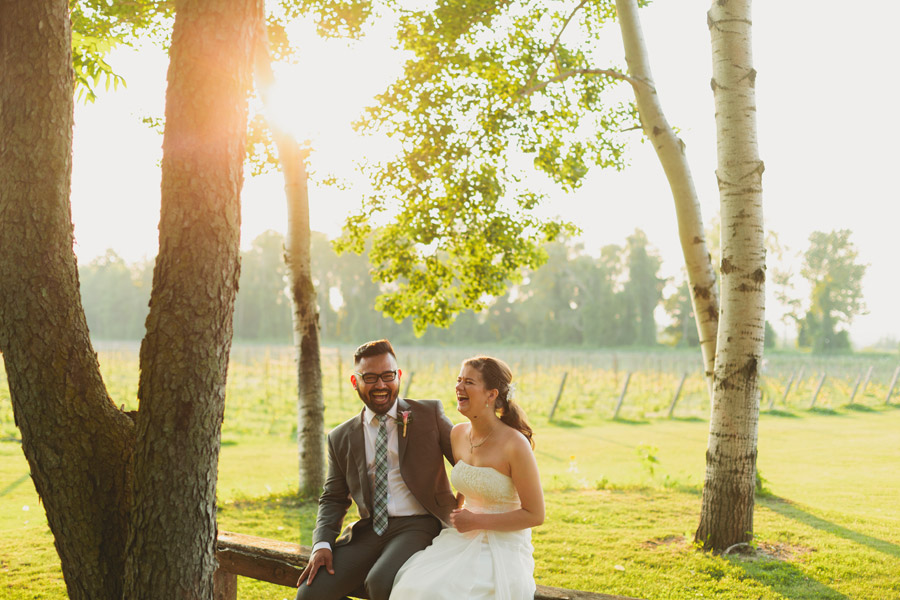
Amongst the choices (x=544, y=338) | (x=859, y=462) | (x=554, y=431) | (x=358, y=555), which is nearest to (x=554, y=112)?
(x=358, y=555)

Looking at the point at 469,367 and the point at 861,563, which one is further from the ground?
the point at 469,367

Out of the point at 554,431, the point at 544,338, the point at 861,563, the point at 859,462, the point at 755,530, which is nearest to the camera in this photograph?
the point at 861,563

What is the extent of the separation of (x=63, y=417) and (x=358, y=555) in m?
1.61

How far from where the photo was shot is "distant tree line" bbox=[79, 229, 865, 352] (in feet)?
244

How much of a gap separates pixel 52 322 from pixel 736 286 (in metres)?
4.98

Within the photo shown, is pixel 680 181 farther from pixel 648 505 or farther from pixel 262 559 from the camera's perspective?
pixel 262 559

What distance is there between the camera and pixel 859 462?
13.0 m

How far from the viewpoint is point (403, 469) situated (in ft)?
13.1

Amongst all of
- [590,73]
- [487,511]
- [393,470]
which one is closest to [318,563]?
[393,470]

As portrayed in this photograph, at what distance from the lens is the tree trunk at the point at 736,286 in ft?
20.0

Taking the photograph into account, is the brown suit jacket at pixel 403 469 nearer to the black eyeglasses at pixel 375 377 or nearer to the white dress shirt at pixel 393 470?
the white dress shirt at pixel 393 470

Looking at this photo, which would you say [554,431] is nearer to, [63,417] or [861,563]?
[861,563]

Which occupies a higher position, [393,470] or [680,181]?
[680,181]

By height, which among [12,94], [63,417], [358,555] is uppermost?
[12,94]
